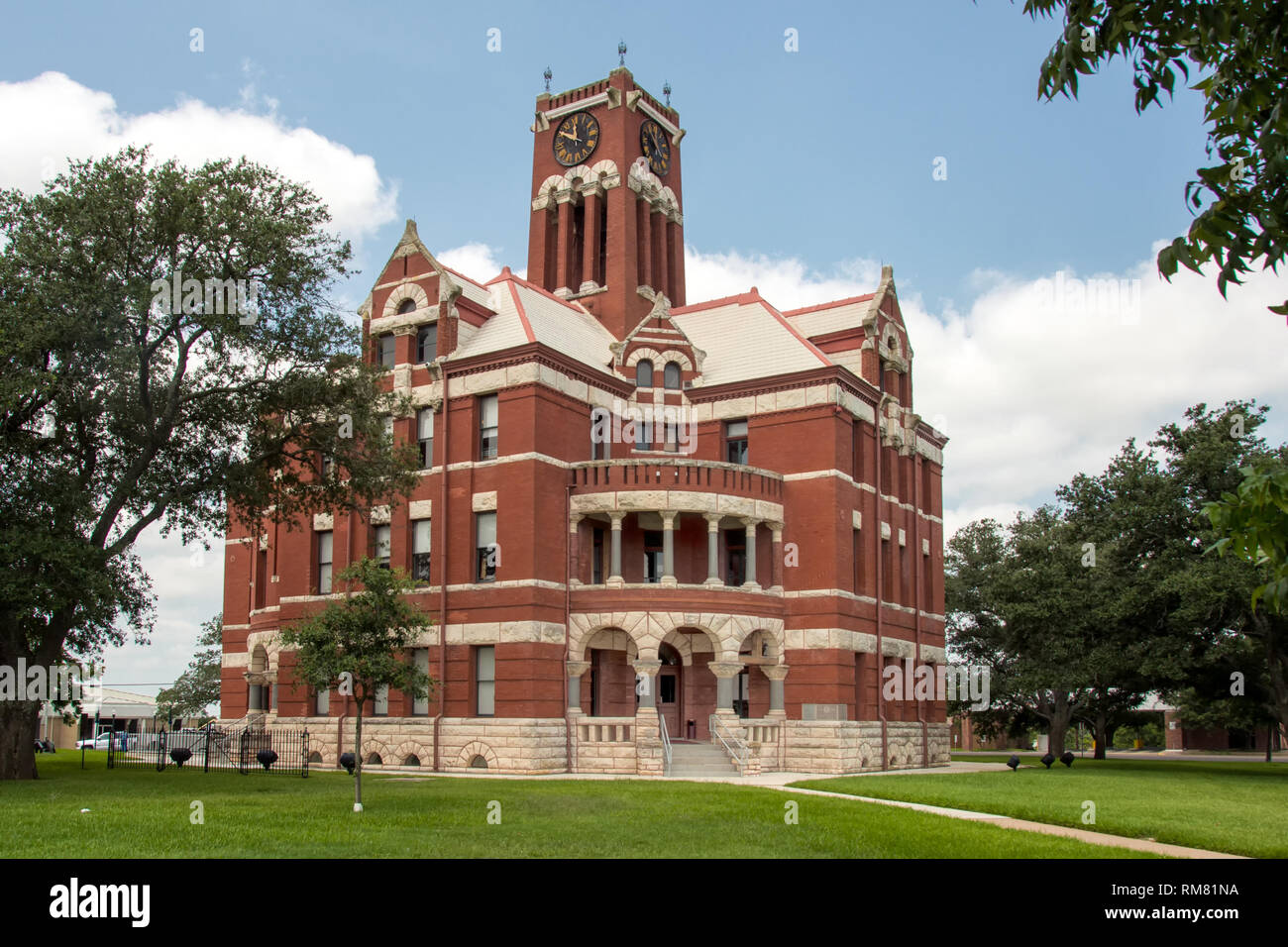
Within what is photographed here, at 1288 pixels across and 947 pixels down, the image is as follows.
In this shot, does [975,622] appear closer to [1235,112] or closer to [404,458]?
[404,458]

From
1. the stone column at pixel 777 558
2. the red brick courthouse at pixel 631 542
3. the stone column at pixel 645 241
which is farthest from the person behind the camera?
the stone column at pixel 645 241

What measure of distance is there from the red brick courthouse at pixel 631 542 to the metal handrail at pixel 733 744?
0.19 feet

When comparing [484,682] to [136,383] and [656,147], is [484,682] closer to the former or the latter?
[136,383]

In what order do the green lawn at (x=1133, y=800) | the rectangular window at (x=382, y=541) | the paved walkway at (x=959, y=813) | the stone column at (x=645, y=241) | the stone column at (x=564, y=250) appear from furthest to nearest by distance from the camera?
the stone column at (x=564, y=250)
the stone column at (x=645, y=241)
the rectangular window at (x=382, y=541)
the green lawn at (x=1133, y=800)
the paved walkway at (x=959, y=813)

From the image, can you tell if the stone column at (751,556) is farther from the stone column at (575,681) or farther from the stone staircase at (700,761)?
the stone column at (575,681)

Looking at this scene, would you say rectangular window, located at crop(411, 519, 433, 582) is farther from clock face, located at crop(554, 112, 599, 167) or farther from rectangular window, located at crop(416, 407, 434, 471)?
clock face, located at crop(554, 112, 599, 167)

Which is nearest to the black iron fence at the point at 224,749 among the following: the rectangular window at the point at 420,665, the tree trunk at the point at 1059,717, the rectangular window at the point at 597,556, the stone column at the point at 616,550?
the rectangular window at the point at 420,665

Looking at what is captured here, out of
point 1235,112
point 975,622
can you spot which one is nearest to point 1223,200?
point 1235,112

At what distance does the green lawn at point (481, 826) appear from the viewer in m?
14.6

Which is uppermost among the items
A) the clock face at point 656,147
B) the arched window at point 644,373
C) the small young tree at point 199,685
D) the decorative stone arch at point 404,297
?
the clock face at point 656,147

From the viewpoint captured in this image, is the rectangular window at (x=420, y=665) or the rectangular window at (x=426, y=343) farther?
the rectangular window at (x=426, y=343)

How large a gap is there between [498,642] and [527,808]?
50.1 ft

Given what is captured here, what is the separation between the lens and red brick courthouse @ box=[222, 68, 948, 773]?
35.0m

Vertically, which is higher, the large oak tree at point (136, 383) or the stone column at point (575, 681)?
the large oak tree at point (136, 383)
